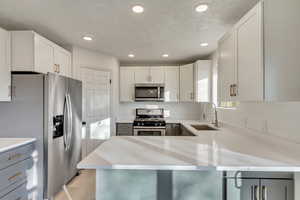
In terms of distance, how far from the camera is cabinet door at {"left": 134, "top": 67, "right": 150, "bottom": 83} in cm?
428

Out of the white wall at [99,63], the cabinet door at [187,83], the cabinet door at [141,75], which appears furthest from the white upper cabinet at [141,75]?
the cabinet door at [187,83]

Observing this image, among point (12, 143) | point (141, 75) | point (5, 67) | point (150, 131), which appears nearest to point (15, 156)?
point (12, 143)

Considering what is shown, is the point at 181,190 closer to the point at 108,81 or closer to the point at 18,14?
the point at 18,14

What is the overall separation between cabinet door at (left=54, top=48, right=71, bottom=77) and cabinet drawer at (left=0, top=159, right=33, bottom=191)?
1453mm

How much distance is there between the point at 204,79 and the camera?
150 inches

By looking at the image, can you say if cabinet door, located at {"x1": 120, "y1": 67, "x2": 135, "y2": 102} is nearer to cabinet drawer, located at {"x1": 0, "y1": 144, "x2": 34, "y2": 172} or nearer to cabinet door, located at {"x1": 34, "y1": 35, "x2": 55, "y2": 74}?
cabinet door, located at {"x1": 34, "y1": 35, "x2": 55, "y2": 74}

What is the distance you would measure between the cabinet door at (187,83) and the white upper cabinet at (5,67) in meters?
3.31

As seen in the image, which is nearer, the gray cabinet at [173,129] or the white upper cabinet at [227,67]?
the white upper cabinet at [227,67]

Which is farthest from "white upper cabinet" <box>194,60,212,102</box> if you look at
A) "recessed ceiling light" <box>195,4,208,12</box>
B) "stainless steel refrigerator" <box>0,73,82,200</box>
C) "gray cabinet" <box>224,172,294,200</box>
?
"stainless steel refrigerator" <box>0,73,82,200</box>

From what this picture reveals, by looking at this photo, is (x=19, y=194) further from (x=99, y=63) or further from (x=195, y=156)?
(x=99, y=63)

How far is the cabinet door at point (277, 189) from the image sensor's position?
131 cm

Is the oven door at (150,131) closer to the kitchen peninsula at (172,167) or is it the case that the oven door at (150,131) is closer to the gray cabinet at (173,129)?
the gray cabinet at (173,129)

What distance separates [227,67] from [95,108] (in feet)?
9.01

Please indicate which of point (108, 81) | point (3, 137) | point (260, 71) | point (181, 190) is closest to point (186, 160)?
point (181, 190)
